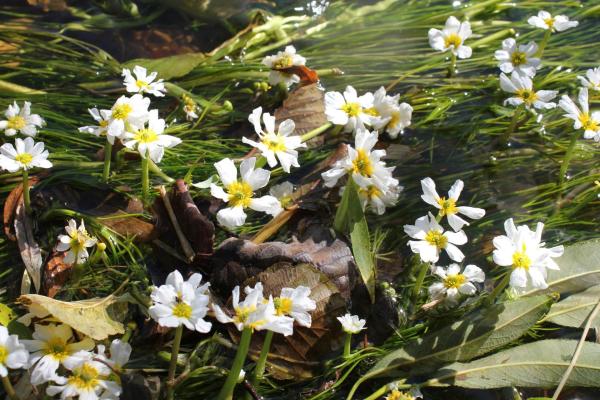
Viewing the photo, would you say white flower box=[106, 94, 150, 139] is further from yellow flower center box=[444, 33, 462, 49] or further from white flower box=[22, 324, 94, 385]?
yellow flower center box=[444, 33, 462, 49]

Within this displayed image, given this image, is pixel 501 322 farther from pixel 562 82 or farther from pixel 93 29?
pixel 93 29

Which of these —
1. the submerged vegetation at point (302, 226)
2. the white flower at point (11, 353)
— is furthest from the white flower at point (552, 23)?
the white flower at point (11, 353)

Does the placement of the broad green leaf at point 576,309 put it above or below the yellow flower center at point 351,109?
below

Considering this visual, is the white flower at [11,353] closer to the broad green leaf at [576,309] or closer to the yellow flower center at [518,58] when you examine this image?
the broad green leaf at [576,309]

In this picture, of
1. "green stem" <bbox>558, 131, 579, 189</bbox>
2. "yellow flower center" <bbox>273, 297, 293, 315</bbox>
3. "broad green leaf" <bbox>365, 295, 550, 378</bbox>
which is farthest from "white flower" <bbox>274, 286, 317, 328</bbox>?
"green stem" <bbox>558, 131, 579, 189</bbox>

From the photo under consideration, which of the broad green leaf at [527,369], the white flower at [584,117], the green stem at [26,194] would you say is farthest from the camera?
the white flower at [584,117]

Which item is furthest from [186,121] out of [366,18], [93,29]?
[366,18]

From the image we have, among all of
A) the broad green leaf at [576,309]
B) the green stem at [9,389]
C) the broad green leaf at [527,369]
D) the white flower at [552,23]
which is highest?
the white flower at [552,23]

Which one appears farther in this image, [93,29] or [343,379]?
[93,29]

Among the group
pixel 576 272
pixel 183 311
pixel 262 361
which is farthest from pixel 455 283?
pixel 183 311
